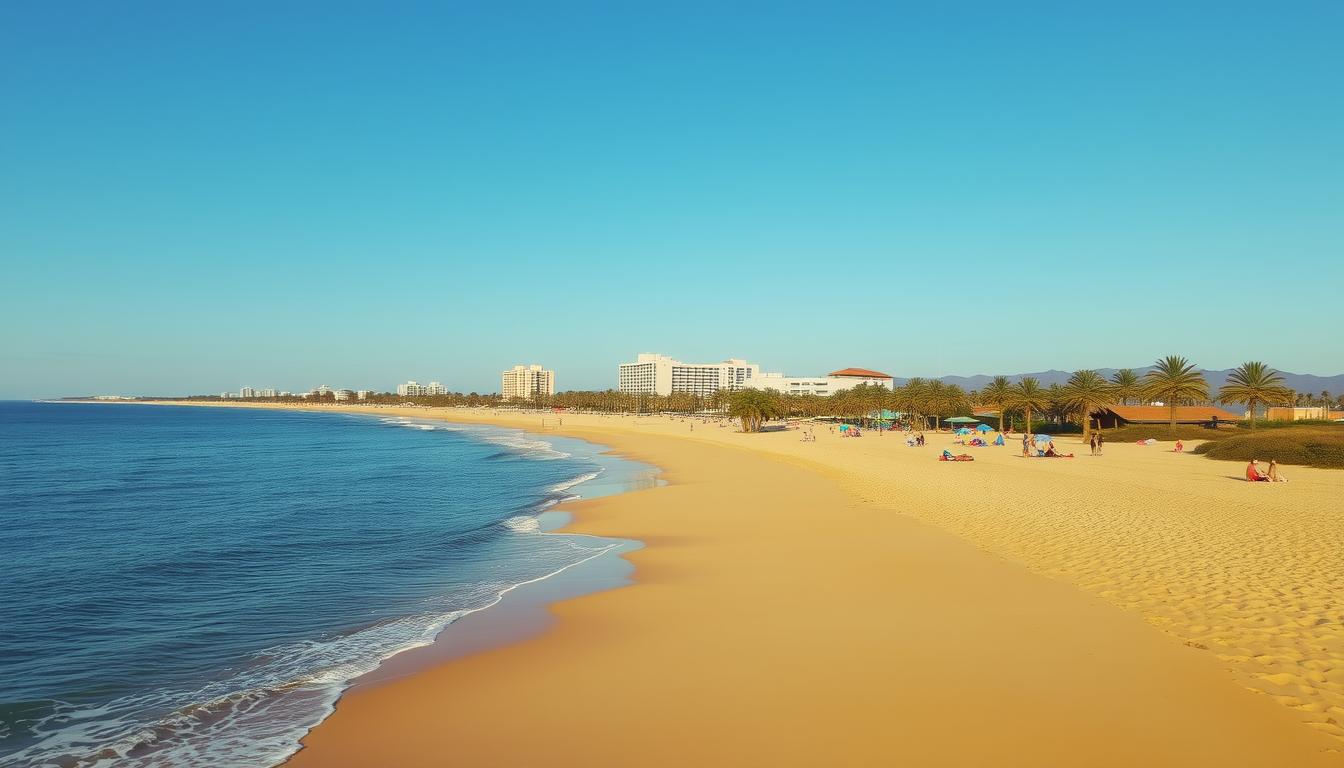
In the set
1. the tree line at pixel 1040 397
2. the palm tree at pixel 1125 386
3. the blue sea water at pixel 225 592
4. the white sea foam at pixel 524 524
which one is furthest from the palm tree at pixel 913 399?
the white sea foam at pixel 524 524

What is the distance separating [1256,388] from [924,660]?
51.9 meters

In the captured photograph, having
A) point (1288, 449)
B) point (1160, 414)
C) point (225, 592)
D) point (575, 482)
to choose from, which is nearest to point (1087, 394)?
point (1160, 414)

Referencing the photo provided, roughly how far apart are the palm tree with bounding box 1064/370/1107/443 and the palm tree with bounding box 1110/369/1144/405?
1249 mm

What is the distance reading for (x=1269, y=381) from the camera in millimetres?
46125

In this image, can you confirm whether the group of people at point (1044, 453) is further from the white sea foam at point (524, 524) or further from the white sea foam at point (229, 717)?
the white sea foam at point (229, 717)

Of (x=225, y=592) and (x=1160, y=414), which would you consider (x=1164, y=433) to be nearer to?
(x=1160, y=414)

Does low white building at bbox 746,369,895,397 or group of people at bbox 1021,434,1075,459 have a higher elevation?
low white building at bbox 746,369,895,397

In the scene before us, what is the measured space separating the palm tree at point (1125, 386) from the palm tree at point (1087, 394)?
1.25 meters

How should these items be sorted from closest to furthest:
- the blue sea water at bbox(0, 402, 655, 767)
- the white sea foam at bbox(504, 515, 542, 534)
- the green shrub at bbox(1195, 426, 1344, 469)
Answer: the blue sea water at bbox(0, 402, 655, 767) < the white sea foam at bbox(504, 515, 542, 534) < the green shrub at bbox(1195, 426, 1344, 469)

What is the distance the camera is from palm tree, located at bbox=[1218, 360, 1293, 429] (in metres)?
45.6

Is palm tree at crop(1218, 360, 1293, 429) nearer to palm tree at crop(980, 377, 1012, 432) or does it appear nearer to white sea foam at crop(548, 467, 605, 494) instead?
palm tree at crop(980, 377, 1012, 432)

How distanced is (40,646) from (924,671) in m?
11.9

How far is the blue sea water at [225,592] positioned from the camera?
24.3 ft

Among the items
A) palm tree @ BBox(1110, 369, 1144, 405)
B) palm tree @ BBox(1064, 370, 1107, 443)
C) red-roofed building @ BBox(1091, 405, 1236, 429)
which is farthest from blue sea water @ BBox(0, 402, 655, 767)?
red-roofed building @ BBox(1091, 405, 1236, 429)
